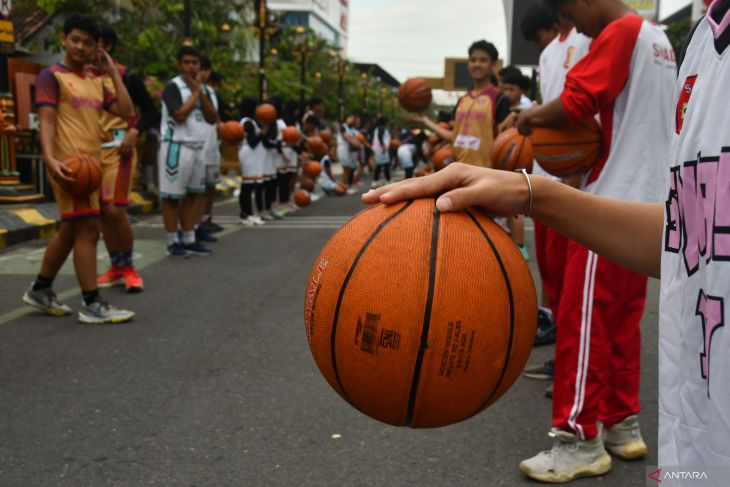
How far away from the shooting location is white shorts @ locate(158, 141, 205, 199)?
8562mm

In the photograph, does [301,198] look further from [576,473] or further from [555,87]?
[576,473]

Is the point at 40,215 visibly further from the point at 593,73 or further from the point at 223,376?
the point at 593,73

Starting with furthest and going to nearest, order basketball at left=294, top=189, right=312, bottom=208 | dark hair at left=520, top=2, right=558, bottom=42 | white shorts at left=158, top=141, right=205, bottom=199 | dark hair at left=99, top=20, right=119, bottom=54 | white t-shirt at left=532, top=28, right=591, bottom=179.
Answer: basketball at left=294, top=189, right=312, bottom=208 → white shorts at left=158, top=141, right=205, bottom=199 → dark hair at left=99, top=20, right=119, bottom=54 → dark hair at left=520, top=2, right=558, bottom=42 → white t-shirt at left=532, top=28, right=591, bottom=179

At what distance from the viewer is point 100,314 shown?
556 cm

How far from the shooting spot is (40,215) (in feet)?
33.3

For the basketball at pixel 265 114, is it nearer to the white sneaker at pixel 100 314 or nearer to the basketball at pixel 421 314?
the white sneaker at pixel 100 314

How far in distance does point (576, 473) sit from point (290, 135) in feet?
35.2

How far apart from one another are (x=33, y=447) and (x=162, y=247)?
6.14 meters

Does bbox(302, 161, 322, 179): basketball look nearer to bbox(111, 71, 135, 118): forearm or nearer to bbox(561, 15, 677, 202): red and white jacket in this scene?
bbox(111, 71, 135, 118): forearm

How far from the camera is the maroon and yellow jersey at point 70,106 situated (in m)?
5.45

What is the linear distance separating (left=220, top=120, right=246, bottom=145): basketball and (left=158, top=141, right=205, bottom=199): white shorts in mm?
2092

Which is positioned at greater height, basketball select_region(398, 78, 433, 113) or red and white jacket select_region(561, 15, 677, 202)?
basketball select_region(398, 78, 433, 113)

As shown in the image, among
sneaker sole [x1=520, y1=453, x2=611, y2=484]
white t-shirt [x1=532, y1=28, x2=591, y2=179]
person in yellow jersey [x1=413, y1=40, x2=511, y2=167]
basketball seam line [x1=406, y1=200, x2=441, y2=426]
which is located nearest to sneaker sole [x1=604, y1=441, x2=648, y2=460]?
sneaker sole [x1=520, y1=453, x2=611, y2=484]

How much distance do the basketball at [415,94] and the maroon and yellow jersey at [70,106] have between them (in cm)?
339
